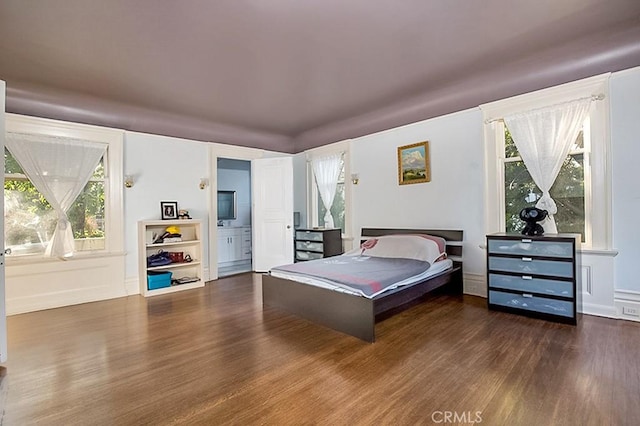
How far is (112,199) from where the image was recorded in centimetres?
429

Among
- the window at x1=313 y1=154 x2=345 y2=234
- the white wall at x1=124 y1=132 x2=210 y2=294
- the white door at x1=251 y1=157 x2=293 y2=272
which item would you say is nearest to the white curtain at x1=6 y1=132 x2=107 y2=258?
the white wall at x1=124 y1=132 x2=210 y2=294

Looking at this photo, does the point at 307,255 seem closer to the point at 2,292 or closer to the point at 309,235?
the point at 309,235

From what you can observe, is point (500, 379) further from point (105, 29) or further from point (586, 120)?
point (105, 29)

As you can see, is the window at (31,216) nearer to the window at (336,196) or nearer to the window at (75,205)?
the window at (75,205)

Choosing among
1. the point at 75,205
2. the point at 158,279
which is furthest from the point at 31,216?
the point at 158,279

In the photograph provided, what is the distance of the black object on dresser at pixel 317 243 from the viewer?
5055 mm

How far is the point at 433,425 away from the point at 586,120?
339cm

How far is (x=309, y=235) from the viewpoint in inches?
207

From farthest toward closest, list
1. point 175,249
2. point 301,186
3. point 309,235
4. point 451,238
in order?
point 301,186
point 309,235
point 175,249
point 451,238

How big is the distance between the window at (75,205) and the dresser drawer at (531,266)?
4.76 meters

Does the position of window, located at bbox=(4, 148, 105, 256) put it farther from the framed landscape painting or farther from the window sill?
the framed landscape painting

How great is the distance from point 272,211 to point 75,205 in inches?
111

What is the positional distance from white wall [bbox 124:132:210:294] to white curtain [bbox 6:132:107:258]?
1.66 feet

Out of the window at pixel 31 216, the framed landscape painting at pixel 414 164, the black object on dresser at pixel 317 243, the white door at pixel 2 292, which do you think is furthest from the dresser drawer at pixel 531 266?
the window at pixel 31 216
